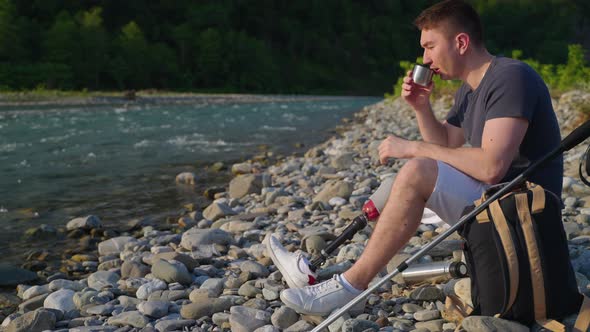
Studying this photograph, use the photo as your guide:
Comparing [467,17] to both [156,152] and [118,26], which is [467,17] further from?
[118,26]

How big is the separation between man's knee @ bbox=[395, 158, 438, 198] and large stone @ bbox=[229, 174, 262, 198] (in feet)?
15.2

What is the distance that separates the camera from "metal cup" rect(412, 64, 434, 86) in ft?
9.88

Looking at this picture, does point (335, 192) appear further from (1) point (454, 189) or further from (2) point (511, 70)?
(2) point (511, 70)

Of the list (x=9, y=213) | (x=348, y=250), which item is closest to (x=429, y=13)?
(x=348, y=250)

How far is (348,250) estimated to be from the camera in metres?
3.90

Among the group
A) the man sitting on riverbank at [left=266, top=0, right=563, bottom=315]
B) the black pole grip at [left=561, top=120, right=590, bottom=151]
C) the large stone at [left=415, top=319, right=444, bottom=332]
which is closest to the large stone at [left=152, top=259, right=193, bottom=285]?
the man sitting on riverbank at [left=266, top=0, right=563, bottom=315]

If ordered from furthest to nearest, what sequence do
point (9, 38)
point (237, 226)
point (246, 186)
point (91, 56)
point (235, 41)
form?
point (235, 41) < point (91, 56) < point (9, 38) < point (246, 186) < point (237, 226)

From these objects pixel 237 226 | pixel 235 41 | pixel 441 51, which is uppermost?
pixel 441 51

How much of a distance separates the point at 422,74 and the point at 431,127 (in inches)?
17.5

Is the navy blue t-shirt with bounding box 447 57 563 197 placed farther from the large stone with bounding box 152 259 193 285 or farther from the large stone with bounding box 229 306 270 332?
the large stone with bounding box 152 259 193 285

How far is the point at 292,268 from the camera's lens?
125 inches

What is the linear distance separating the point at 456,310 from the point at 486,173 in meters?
0.69

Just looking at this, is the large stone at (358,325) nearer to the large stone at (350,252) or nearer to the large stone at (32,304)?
the large stone at (350,252)

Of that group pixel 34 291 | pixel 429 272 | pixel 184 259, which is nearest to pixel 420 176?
pixel 429 272
